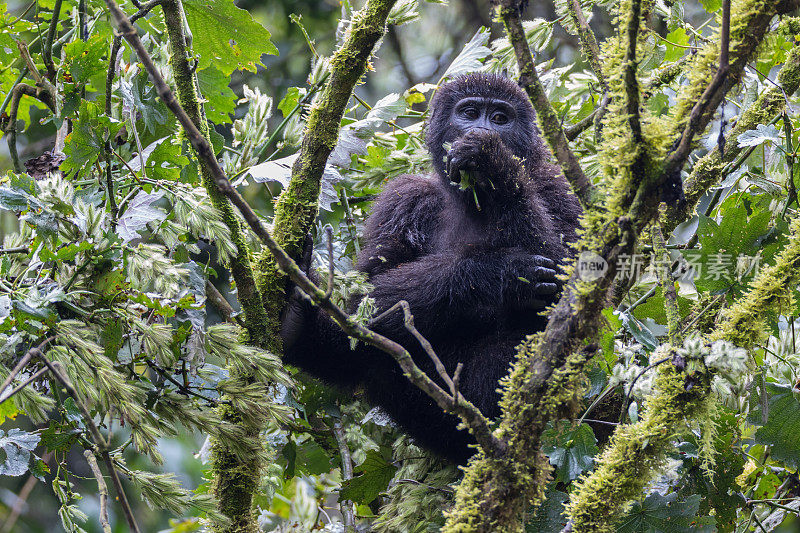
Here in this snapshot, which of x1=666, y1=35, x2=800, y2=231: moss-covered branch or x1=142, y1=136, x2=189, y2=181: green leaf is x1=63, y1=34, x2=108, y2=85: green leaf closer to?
x1=142, y1=136, x2=189, y2=181: green leaf

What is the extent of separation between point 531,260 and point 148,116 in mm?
1554

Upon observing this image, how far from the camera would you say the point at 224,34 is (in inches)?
98.7

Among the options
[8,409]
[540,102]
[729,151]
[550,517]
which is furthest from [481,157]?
[8,409]

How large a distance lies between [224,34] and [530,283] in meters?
1.46

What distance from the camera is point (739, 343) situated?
A: 69.6 inches

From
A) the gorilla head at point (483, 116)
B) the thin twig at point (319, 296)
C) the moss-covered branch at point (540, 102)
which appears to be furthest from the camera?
the gorilla head at point (483, 116)

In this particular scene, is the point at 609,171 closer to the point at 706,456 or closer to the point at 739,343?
the point at 739,343

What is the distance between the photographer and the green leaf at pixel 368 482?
271cm

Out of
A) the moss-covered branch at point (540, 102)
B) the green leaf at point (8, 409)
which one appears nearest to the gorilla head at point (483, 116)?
the moss-covered branch at point (540, 102)

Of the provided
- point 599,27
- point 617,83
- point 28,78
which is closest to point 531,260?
point 617,83

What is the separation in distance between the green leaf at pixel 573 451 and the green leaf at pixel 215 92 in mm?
1782

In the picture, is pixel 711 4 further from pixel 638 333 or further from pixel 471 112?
Answer: pixel 638 333

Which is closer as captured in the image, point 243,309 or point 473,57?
point 243,309

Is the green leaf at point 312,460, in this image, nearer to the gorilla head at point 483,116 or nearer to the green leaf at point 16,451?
the green leaf at point 16,451
